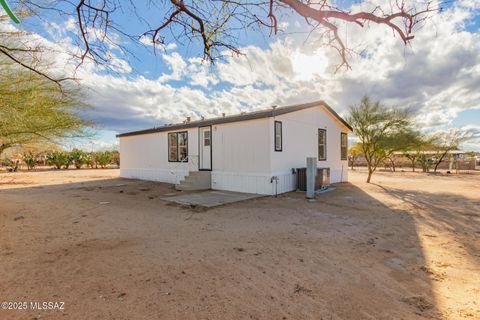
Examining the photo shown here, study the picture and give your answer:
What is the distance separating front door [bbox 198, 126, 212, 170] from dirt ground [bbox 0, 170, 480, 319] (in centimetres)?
489

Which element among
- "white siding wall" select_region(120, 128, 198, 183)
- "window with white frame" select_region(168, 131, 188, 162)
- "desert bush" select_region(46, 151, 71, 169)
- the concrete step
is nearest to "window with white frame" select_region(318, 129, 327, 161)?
the concrete step

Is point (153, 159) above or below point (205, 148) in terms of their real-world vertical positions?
below

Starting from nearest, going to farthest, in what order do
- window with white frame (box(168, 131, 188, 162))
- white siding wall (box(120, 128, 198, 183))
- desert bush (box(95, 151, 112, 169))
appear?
white siding wall (box(120, 128, 198, 183)) → window with white frame (box(168, 131, 188, 162)) → desert bush (box(95, 151, 112, 169))

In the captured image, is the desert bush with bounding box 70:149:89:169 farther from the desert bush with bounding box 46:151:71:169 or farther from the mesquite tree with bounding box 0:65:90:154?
the mesquite tree with bounding box 0:65:90:154

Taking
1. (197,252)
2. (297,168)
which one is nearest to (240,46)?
(197,252)

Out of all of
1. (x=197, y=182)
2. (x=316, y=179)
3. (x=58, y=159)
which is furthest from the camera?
(x=58, y=159)

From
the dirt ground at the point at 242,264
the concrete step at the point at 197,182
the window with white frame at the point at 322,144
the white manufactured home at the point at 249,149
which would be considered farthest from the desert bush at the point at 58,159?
the window with white frame at the point at 322,144

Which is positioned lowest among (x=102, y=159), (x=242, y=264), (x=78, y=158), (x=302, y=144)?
(x=242, y=264)

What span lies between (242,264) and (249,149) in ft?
22.4

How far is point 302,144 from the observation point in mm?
11641

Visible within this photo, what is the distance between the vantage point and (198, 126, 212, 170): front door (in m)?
11.6

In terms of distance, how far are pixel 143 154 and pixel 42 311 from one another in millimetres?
13651

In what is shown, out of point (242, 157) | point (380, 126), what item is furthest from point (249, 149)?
point (380, 126)

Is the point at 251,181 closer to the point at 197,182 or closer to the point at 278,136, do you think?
the point at 278,136
